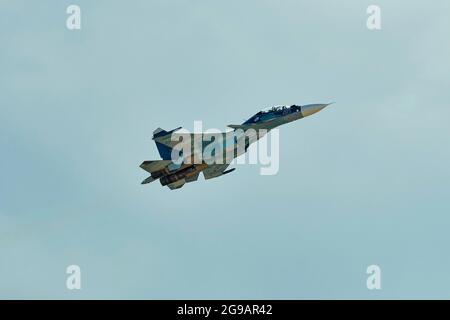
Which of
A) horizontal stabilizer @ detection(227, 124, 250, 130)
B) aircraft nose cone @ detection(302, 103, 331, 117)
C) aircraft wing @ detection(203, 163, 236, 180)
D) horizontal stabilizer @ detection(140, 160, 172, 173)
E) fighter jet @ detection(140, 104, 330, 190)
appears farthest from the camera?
aircraft wing @ detection(203, 163, 236, 180)

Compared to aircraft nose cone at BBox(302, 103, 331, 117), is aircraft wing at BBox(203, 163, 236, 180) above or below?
below

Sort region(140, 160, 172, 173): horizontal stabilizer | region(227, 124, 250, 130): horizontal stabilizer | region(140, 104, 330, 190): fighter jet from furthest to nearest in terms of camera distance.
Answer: region(227, 124, 250, 130): horizontal stabilizer → region(140, 104, 330, 190): fighter jet → region(140, 160, 172, 173): horizontal stabilizer

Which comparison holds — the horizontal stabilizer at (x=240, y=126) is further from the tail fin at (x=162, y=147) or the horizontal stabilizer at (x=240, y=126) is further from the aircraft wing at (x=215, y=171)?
the tail fin at (x=162, y=147)

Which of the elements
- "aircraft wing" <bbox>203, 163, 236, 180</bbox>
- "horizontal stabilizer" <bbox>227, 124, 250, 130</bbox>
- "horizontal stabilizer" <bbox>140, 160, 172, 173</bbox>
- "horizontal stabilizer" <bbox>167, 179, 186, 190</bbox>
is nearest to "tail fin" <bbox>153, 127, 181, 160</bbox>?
"horizontal stabilizer" <bbox>167, 179, 186, 190</bbox>

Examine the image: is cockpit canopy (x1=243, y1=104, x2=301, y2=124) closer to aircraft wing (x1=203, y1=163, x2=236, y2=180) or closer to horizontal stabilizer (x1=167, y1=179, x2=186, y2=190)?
aircraft wing (x1=203, y1=163, x2=236, y2=180)

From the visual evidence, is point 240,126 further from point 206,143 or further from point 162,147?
point 162,147

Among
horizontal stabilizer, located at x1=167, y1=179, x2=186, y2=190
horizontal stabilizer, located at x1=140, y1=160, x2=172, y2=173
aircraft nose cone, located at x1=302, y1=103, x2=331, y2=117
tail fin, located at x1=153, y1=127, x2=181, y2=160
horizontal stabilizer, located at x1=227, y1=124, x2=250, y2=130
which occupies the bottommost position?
horizontal stabilizer, located at x1=167, y1=179, x2=186, y2=190

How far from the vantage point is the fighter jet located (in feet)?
259

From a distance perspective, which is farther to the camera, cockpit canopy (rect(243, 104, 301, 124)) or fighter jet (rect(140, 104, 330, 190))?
cockpit canopy (rect(243, 104, 301, 124))

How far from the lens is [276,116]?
81.8 meters

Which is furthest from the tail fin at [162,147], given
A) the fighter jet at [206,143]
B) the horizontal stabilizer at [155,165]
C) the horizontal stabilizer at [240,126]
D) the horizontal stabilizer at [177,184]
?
the horizontal stabilizer at [240,126]
